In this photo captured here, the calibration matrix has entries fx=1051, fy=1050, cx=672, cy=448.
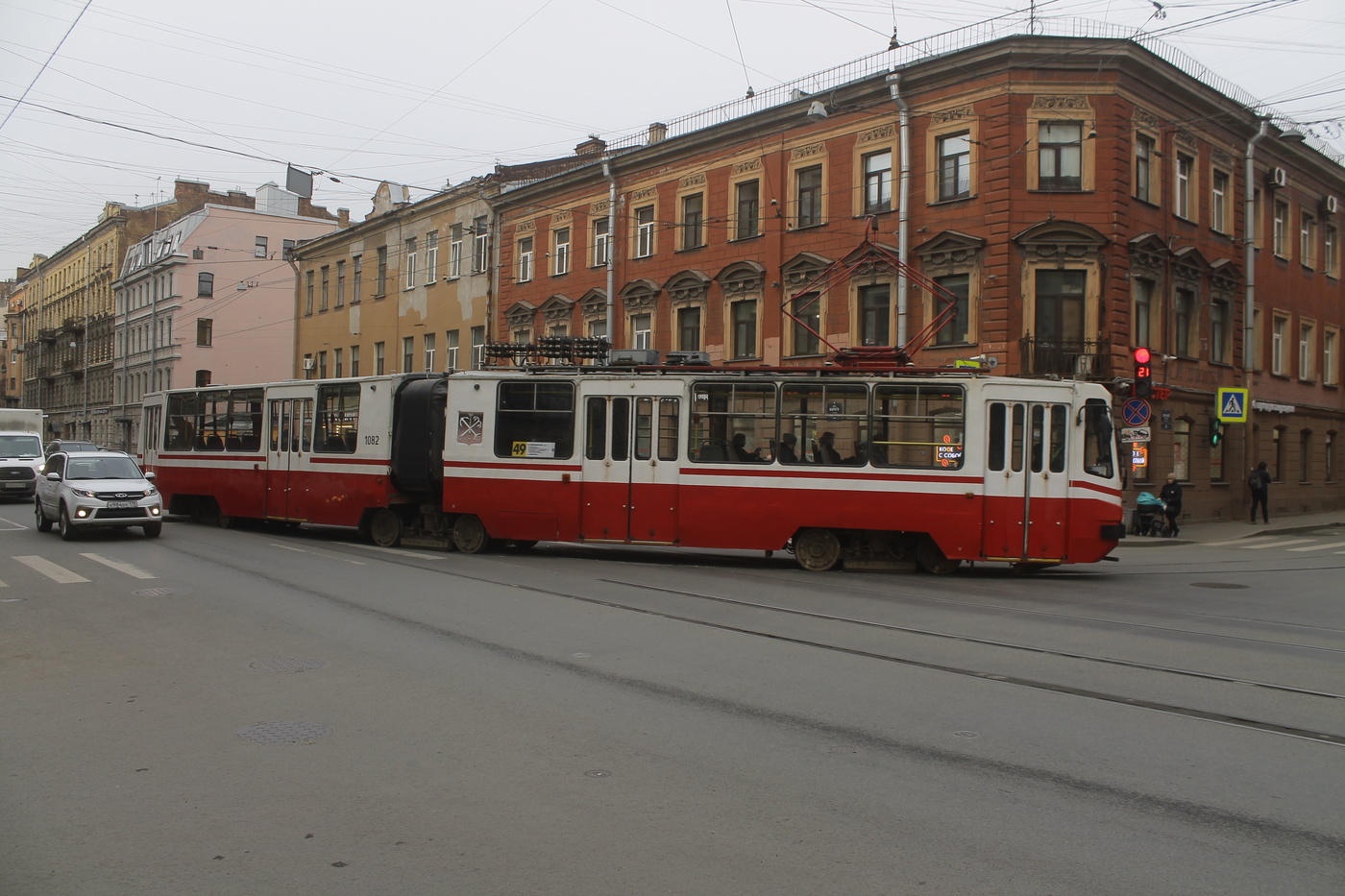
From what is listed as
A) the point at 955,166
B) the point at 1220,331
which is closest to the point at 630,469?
the point at 955,166

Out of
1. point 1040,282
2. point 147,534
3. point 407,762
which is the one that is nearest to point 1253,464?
point 1040,282

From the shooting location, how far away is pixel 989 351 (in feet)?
81.2

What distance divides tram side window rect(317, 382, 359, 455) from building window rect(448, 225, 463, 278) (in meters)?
22.2

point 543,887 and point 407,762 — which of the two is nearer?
point 543,887

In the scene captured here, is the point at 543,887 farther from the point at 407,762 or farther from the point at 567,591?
the point at 567,591

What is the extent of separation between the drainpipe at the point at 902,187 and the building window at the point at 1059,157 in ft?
10.3

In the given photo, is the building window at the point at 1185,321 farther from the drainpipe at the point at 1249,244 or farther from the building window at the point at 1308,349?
the building window at the point at 1308,349

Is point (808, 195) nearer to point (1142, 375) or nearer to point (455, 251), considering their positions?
point (1142, 375)

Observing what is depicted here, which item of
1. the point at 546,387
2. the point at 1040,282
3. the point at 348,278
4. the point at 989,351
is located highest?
the point at 348,278

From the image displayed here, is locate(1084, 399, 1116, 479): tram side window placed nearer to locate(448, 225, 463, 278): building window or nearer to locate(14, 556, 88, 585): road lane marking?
locate(14, 556, 88, 585): road lane marking

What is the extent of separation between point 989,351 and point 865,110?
7284mm

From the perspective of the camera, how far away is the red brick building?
24531 millimetres

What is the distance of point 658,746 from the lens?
596 centimetres

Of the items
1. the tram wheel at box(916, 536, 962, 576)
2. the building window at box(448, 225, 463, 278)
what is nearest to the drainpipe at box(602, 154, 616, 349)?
the building window at box(448, 225, 463, 278)
